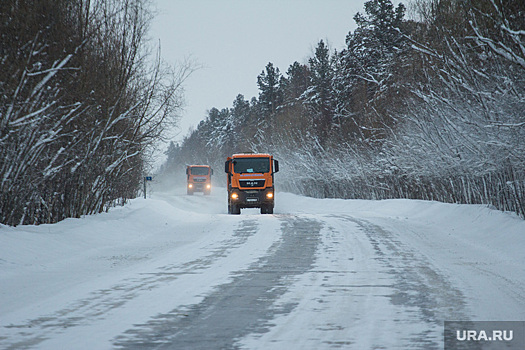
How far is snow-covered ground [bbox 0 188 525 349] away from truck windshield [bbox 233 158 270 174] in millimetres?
10980

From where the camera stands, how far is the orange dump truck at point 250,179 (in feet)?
87.9

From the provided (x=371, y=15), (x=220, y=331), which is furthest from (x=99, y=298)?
(x=371, y=15)

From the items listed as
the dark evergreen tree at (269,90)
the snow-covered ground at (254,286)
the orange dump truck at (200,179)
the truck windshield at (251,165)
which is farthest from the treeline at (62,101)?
the dark evergreen tree at (269,90)

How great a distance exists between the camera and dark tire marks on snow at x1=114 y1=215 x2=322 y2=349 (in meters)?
5.03

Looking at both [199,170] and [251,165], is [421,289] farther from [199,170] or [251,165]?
[199,170]

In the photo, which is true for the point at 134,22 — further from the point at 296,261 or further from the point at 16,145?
the point at 296,261

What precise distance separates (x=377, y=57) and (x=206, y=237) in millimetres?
39586

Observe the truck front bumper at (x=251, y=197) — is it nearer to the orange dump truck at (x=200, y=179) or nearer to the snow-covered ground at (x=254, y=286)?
the snow-covered ground at (x=254, y=286)

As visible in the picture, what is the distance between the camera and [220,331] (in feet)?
17.7

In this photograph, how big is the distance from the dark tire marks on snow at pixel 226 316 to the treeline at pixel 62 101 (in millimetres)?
5371

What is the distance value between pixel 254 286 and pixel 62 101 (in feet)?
25.9

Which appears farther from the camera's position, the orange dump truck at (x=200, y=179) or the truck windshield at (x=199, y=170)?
the truck windshield at (x=199, y=170)

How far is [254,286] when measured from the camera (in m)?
7.90

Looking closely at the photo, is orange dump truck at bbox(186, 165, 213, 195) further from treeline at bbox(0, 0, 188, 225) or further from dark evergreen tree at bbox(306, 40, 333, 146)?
treeline at bbox(0, 0, 188, 225)
